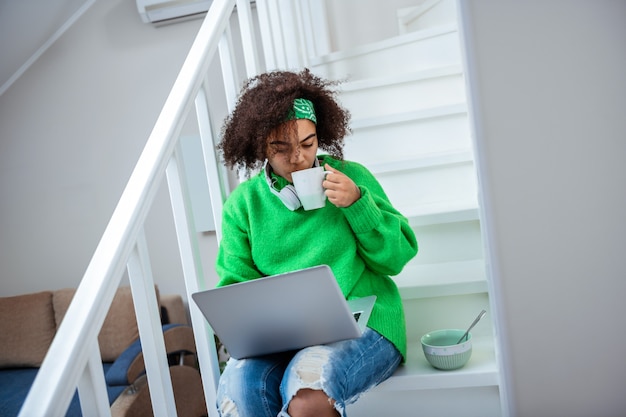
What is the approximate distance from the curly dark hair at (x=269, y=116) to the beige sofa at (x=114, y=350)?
1326mm

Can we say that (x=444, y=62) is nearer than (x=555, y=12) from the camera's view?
No

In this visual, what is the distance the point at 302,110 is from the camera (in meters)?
1.30

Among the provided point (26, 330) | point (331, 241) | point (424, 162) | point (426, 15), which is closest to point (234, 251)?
point (331, 241)

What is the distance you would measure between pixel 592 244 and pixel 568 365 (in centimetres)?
8

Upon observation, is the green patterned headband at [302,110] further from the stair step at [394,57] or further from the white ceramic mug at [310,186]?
the stair step at [394,57]

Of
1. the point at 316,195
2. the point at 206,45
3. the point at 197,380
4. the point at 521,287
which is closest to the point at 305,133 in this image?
the point at 316,195

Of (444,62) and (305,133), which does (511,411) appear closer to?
(305,133)

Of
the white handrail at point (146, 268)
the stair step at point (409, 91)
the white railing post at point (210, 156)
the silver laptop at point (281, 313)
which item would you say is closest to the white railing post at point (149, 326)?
the white handrail at point (146, 268)

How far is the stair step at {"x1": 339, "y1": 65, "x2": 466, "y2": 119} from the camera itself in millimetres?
1885

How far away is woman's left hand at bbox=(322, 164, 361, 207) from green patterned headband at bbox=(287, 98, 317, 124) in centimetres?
18

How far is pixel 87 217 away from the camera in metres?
3.52

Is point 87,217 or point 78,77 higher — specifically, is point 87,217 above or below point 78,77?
below

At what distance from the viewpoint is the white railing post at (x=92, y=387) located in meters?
0.89

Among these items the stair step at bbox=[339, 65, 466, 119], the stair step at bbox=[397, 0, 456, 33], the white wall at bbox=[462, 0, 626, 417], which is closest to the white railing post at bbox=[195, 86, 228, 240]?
the stair step at bbox=[339, 65, 466, 119]
